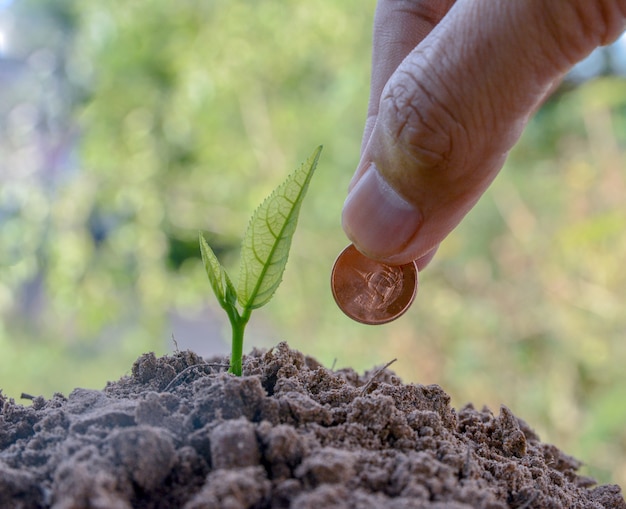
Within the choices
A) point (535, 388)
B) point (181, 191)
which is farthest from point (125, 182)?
point (535, 388)

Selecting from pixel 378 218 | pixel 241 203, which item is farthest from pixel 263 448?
pixel 241 203

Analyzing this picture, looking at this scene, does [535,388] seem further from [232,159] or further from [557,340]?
[232,159]

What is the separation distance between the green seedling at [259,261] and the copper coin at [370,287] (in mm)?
175

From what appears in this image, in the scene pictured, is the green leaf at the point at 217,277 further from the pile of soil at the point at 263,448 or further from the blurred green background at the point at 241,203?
the blurred green background at the point at 241,203

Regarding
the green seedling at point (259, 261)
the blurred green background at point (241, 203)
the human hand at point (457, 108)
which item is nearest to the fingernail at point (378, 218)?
the human hand at point (457, 108)

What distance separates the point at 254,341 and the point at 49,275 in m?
1.02

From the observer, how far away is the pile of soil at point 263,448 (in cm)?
54

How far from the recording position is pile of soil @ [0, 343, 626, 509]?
54 centimetres

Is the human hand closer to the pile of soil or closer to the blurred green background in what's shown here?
the pile of soil

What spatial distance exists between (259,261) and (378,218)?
19 centimetres

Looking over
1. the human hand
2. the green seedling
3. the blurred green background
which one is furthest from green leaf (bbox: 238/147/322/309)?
the blurred green background

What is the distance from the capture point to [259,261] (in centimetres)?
76

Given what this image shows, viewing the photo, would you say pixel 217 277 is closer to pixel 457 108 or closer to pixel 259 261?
pixel 259 261

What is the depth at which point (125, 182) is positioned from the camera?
3.12 m
